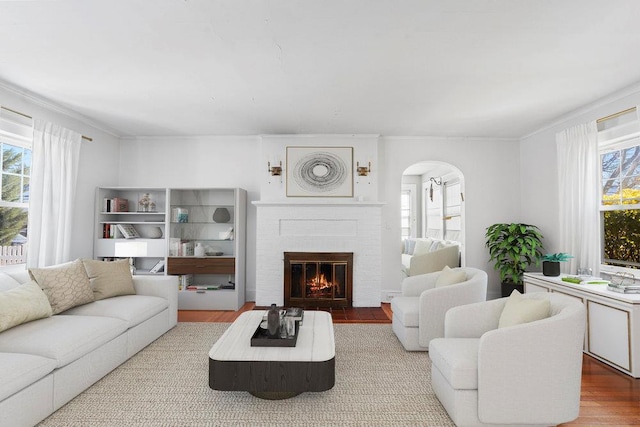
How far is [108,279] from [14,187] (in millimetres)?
1460

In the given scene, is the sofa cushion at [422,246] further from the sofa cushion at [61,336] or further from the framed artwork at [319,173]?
the sofa cushion at [61,336]

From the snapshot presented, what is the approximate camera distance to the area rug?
2.22 metres

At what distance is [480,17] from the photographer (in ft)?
7.52

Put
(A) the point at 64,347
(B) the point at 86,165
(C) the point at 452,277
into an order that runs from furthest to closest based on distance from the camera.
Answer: (B) the point at 86,165 < (C) the point at 452,277 < (A) the point at 64,347

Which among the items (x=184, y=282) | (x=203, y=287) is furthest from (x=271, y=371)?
(x=184, y=282)

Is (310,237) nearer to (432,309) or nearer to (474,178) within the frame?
(432,309)

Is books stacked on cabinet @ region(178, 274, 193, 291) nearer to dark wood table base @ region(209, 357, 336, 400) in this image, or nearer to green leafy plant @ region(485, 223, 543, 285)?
dark wood table base @ region(209, 357, 336, 400)

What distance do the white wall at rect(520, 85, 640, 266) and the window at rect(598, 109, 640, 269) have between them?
1.10 feet

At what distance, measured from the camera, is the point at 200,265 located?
5059 mm

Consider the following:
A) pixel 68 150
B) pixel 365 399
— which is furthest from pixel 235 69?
pixel 365 399

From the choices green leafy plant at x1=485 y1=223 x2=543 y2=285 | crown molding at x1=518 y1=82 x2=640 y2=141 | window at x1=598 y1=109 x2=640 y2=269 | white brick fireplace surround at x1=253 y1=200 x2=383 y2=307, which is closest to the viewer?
crown molding at x1=518 y1=82 x2=640 y2=141

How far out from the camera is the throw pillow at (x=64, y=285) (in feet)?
9.96

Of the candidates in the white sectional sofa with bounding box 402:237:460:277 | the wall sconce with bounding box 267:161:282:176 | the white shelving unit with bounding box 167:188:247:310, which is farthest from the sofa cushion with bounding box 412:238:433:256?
the white shelving unit with bounding box 167:188:247:310

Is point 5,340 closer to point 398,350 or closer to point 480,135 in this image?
point 398,350
